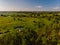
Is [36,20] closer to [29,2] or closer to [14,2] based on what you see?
[29,2]

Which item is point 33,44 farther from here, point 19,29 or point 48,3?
point 48,3

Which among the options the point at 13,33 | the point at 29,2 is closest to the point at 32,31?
the point at 13,33

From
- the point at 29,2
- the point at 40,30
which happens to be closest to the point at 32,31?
the point at 40,30

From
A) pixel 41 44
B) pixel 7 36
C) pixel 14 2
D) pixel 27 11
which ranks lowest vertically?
pixel 41 44

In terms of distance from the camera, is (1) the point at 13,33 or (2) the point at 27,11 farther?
(2) the point at 27,11

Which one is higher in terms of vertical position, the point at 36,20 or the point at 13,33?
the point at 36,20

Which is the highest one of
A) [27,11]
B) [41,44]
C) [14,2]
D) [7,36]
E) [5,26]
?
[14,2]
